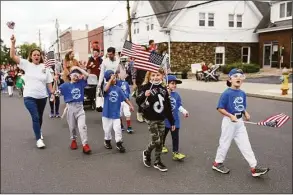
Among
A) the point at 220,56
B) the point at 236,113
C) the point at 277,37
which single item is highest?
the point at 277,37

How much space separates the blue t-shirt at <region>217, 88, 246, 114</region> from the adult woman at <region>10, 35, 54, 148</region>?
3310mm

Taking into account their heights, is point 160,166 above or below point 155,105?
below

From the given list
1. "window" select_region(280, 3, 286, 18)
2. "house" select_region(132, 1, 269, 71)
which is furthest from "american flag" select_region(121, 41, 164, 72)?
"window" select_region(280, 3, 286, 18)

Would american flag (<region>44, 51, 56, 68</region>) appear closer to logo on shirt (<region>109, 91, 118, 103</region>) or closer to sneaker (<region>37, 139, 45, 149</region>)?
sneaker (<region>37, 139, 45, 149</region>)

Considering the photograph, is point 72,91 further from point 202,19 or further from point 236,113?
point 202,19

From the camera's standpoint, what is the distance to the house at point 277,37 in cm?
2511

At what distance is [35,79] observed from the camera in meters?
5.63

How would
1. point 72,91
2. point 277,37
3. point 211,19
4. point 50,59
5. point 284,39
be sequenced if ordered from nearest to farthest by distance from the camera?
point 72,91, point 50,59, point 284,39, point 277,37, point 211,19

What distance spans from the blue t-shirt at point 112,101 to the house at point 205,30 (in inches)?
830

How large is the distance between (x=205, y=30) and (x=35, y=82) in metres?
23.6

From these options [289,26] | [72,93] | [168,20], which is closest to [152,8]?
[168,20]

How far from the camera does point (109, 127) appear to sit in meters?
5.55

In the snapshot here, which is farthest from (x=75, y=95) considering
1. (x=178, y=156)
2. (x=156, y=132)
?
(x=178, y=156)

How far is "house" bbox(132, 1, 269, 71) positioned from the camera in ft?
86.9
